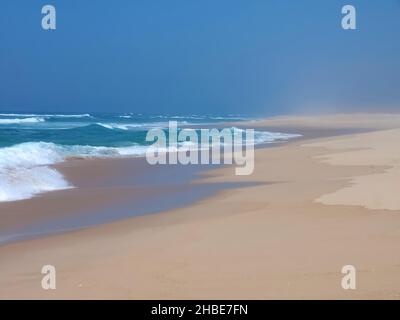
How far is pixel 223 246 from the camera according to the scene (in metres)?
5.71

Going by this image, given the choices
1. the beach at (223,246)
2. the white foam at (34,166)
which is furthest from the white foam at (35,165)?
the beach at (223,246)

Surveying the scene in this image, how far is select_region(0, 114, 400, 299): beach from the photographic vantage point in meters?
4.38

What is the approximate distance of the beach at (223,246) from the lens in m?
4.38

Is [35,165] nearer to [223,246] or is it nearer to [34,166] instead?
[34,166]

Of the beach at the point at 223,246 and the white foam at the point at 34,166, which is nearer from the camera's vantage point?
the beach at the point at 223,246

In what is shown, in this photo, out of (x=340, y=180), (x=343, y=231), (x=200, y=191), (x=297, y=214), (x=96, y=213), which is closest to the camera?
(x=343, y=231)

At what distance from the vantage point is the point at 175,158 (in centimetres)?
1734

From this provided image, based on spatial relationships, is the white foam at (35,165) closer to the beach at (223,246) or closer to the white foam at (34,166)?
the white foam at (34,166)

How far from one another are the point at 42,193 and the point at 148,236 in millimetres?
4013

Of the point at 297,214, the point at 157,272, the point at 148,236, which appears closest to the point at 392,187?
the point at 297,214

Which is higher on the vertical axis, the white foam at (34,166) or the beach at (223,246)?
the white foam at (34,166)

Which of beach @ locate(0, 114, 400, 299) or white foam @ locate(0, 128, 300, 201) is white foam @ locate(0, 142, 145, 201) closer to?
white foam @ locate(0, 128, 300, 201)
